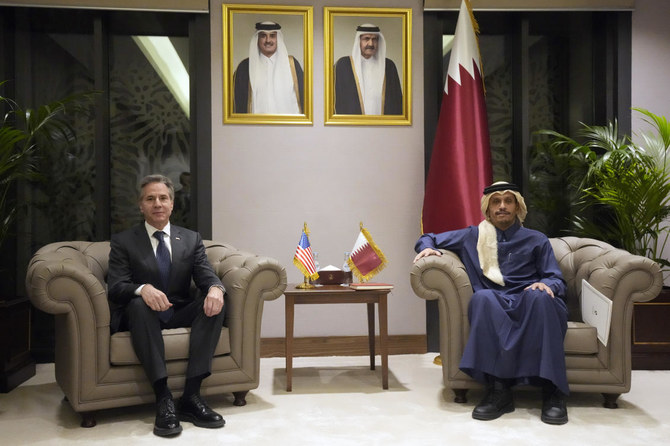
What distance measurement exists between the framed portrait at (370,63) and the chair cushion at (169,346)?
2086mm

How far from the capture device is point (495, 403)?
3.08 metres

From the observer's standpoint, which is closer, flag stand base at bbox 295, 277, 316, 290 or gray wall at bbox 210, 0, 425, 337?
flag stand base at bbox 295, 277, 316, 290

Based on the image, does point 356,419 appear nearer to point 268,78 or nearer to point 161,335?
point 161,335

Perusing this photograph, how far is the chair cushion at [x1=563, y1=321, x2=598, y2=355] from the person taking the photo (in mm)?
3180

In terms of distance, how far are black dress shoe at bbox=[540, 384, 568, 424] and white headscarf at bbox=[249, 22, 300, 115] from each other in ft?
8.60

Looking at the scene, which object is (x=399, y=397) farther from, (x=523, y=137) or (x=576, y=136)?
(x=576, y=136)

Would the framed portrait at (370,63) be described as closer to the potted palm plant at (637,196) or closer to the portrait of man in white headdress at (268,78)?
the portrait of man in white headdress at (268,78)

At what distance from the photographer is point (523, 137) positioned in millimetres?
4699

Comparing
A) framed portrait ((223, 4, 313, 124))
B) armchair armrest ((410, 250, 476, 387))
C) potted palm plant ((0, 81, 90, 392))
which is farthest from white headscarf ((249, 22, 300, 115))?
armchair armrest ((410, 250, 476, 387))

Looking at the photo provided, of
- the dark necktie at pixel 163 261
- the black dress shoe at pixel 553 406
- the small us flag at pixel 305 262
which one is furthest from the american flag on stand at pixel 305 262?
the black dress shoe at pixel 553 406

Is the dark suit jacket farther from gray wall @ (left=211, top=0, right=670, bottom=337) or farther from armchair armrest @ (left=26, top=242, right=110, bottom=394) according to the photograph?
gray wall @ (left=211, top=0, right=670, bottom=337)

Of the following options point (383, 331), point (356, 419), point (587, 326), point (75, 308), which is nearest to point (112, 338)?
point (75, 308)

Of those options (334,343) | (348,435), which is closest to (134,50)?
(334,343)

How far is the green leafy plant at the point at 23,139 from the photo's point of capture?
372 centimetres
